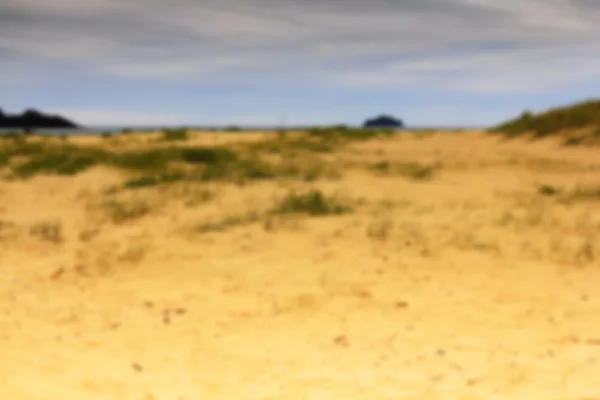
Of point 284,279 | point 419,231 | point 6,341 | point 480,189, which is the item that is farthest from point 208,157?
point 6,341

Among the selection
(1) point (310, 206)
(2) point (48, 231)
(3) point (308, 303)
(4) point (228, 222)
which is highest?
(1) point (310, 206)

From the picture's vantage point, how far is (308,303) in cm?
531

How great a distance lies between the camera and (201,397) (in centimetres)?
354

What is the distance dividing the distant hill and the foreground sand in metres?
12.8

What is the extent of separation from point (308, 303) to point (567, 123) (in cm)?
2050

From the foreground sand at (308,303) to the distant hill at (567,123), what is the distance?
505 inches

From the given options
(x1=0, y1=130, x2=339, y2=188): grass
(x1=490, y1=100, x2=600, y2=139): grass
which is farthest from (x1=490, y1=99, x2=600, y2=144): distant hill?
(x1=0, y1=130, x2=339, y2=188): grass

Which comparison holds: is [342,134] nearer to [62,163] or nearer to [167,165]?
[167,165]

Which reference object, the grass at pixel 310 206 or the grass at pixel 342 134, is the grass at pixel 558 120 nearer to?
the grass at pixel 342 134

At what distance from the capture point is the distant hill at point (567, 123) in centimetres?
2103

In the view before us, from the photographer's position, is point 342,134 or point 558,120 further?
point 342,134

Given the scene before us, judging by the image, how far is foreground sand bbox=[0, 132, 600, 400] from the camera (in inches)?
147

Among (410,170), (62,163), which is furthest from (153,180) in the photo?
(410,170)

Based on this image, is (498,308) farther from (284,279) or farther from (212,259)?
(212,259)
